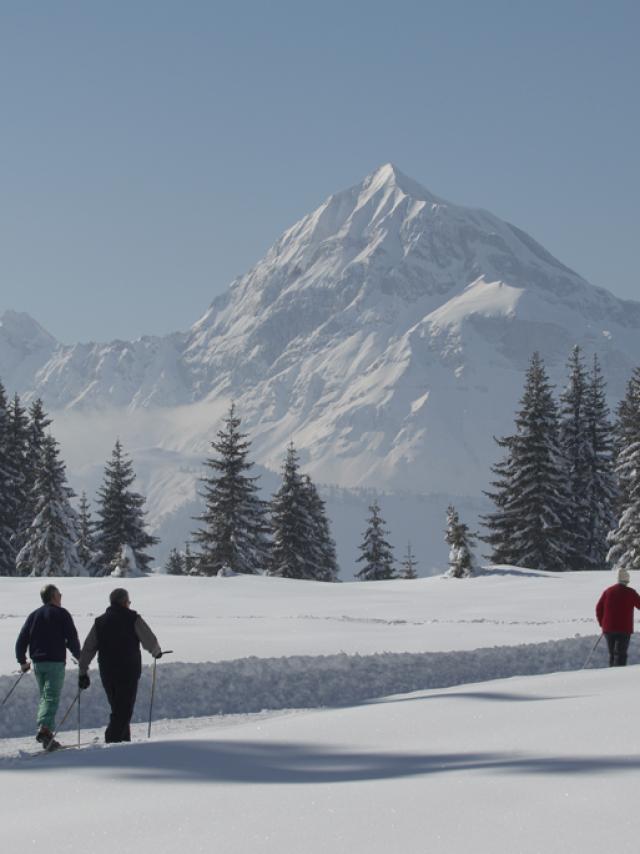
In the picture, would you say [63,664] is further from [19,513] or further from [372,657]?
[19,513]

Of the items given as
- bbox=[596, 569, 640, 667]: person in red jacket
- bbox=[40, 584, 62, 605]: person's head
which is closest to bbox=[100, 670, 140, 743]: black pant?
bbox=[40, 584, 62, 605]: person's head

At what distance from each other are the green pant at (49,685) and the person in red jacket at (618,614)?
25.2 feet

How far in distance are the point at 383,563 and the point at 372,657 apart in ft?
133

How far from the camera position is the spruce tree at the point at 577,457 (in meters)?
46.2

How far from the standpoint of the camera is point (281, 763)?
9.26m

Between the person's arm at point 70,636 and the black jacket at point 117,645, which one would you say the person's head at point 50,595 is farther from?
the black jacket at point 117,645

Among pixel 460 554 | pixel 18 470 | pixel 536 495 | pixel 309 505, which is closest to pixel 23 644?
pixel 460 554

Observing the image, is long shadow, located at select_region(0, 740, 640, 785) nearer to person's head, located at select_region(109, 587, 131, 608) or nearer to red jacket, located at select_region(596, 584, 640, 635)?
person's head, located at select_region(109, 587, 131, 608)

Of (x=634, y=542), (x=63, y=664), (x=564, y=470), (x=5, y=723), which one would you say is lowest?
(x=5, y=723)

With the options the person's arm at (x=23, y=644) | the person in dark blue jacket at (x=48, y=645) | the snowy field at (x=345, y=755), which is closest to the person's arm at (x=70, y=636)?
the person in dark blue jacket at (x=48, y=645)

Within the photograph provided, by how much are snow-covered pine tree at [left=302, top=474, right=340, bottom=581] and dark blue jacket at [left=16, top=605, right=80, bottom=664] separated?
123ft

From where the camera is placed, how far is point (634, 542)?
39.9 m

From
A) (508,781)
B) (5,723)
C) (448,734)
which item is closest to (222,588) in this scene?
(5,723)

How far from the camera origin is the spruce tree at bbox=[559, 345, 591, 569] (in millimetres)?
46219
